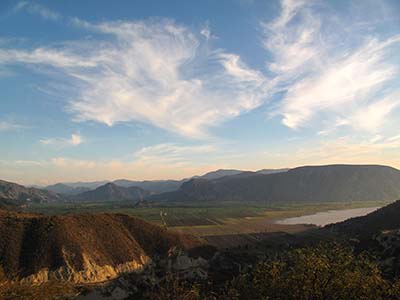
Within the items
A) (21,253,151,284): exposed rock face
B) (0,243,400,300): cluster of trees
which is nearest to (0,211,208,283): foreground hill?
(21,253,151,284): exposed rock face

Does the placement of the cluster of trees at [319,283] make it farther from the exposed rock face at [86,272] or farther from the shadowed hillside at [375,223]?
the shadowed hillside at [375,223]

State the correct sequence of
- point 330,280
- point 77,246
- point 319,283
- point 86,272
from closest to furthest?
point 330,280, point 319,283, point 86,272, point 77,246

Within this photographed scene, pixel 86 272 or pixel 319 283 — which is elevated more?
pixel 319 283

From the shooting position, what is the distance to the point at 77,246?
62.9 m

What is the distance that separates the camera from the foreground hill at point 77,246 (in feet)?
187

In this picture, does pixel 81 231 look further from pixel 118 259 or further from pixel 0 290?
pixel 0 290

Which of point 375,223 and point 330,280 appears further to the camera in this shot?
point 375,223

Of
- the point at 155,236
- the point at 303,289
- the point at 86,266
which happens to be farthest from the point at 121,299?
the point at 303,289

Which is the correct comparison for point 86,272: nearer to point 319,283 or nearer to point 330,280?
point 319,283

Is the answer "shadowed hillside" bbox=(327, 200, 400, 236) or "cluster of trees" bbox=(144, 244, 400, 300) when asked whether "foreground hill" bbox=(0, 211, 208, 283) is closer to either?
"cluster of trees" bbox=(144, 244, 400, 300)

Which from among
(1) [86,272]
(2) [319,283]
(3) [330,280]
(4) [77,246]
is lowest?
(1) [86,272]

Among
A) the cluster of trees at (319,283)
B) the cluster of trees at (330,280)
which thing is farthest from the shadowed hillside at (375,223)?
the cluster of trees at (330,280)

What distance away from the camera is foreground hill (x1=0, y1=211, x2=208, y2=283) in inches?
2245

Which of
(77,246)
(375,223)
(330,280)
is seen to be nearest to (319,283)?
(330,280)
